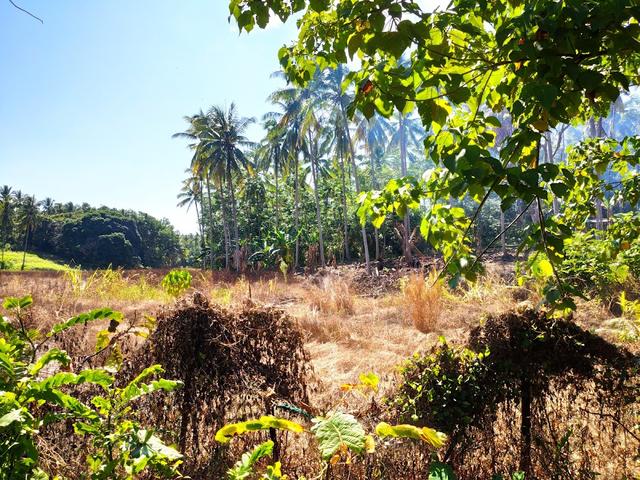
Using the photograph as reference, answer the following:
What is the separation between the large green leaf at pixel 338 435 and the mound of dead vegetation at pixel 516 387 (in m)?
0.79

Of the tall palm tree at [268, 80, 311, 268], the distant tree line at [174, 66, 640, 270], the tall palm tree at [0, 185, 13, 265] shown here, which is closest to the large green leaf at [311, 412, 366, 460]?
the distant tree line at [174, 66, 640, 270]

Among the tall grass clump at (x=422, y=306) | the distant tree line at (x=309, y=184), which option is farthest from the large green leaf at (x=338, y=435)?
the distant tree line at (x=309, y=184)

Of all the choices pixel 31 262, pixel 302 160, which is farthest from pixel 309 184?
pixel 31 262

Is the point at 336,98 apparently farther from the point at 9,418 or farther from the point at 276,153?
the point at 9,418

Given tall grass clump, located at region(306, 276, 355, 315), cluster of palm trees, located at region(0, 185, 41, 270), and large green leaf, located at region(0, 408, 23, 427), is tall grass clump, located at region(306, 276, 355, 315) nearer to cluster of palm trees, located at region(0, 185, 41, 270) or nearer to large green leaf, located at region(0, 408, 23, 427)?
large green leaf, located at region(0, 408, 23, 427)

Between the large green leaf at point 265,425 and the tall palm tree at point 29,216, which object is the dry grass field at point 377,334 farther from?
the tall palm tree at point 29,216

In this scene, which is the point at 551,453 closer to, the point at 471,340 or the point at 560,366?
the point at 560,366

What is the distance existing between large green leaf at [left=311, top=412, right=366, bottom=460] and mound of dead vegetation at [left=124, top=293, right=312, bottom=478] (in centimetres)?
128

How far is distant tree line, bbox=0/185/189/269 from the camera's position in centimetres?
4548

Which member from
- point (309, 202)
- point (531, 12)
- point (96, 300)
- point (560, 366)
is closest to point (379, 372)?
point (560, 366)

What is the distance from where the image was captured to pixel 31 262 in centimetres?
4109

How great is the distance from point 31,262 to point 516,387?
50.1 m

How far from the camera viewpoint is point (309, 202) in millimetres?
35469

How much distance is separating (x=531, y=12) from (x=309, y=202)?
113 ft
